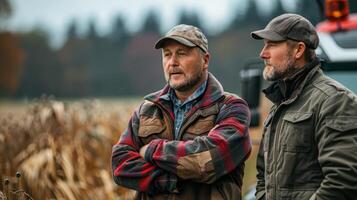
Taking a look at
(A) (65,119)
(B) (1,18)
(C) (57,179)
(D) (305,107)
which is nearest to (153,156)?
(D) (305,107)

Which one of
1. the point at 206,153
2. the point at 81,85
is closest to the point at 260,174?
the point at 206,153

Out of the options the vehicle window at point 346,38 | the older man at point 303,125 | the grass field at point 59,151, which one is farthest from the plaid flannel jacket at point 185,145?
the grass field at point 59,151

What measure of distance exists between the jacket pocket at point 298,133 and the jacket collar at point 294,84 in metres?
0.12

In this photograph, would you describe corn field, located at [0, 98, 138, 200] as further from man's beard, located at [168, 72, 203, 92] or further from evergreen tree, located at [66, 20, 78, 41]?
evergreen tree, located at [66, 20, 78, 41]

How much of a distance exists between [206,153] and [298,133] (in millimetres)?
532

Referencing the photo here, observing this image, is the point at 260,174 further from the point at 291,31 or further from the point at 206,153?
the point at 291,31

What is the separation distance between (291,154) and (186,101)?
2.42 ft

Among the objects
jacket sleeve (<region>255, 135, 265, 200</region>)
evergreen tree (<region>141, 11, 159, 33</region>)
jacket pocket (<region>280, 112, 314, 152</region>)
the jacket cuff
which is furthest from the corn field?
evergreen tree (<region>141, 11, 159, 33</region>)

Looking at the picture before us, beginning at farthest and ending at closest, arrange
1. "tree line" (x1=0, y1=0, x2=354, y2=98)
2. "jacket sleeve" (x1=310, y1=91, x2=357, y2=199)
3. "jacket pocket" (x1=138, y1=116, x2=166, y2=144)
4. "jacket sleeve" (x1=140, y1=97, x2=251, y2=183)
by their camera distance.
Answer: "tree line" (x1=0, y1=0, x2=354, y2=98)
"jacket pocket" (x1=138, y1=116, x2=166, y2=144)
"jacket sleeve" (x1=140, y1=97, x2=251, y2=183)
"jacket sleeve" (x1=310, y1=91, x2=357, y2=199)

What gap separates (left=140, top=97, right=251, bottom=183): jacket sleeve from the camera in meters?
4.18

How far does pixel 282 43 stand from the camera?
4109 mm

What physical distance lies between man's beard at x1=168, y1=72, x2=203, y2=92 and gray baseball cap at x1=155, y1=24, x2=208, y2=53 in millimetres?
156

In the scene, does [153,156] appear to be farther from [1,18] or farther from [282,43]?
[1,18]

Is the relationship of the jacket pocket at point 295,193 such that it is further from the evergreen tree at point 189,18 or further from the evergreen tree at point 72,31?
the evergreen tree at point 72,31
